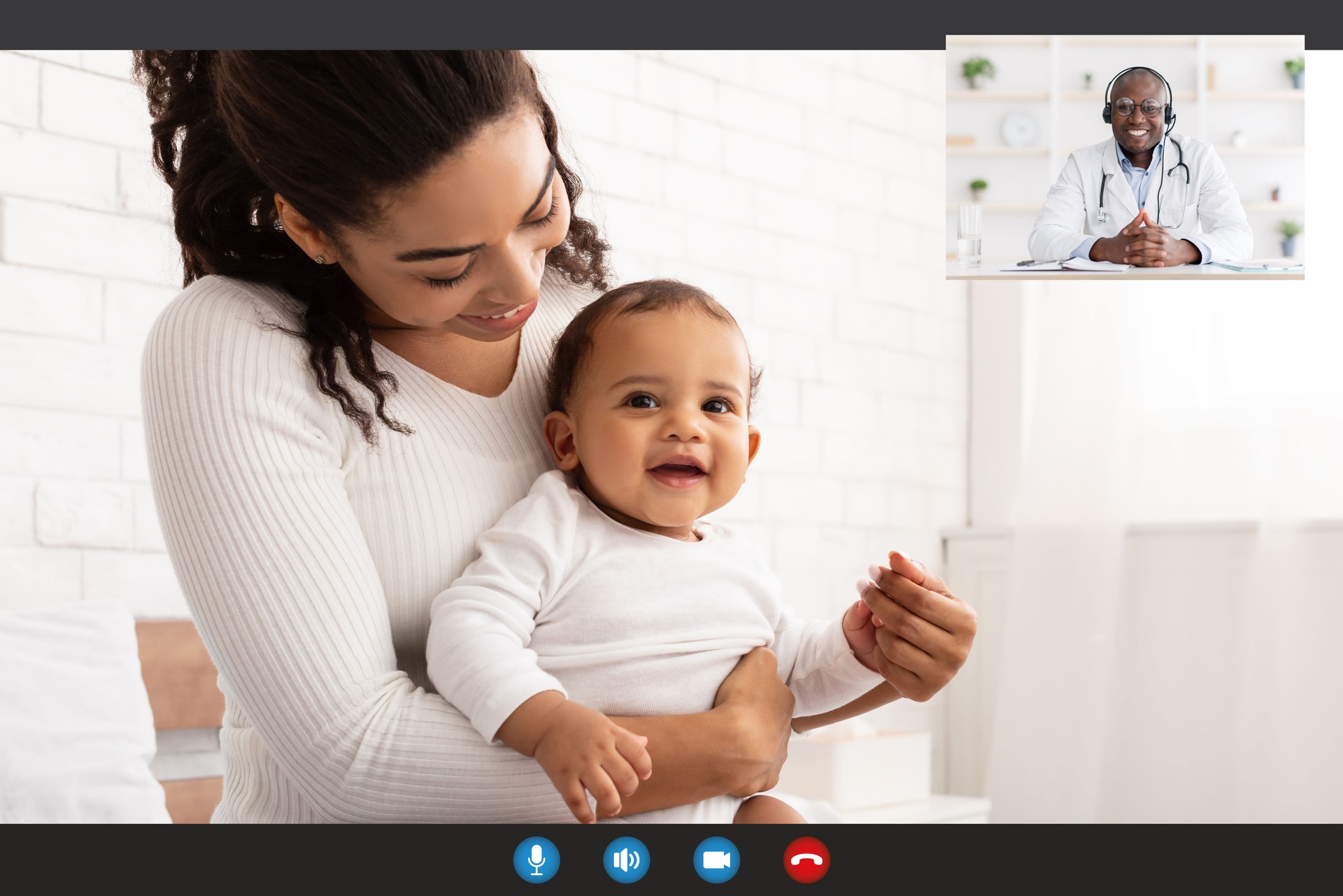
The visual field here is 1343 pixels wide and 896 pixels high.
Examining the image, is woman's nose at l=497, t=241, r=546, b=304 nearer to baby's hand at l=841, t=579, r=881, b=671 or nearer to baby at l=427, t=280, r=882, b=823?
baby at l=427, t=280, r=882, b=823

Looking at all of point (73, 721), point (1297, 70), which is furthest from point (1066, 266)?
point (73, 721)

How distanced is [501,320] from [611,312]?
0.27ft

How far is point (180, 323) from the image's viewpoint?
64 cm

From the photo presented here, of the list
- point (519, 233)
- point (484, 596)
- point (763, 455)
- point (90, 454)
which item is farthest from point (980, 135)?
point (763, 455)

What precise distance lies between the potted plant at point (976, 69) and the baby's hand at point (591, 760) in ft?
1.25

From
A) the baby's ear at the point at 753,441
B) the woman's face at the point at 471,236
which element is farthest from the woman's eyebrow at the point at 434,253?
the baby's ear at the point at 753,441

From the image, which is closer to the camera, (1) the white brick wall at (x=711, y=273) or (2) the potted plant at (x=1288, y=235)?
(2) the potted plant at (x=1288, y=235)

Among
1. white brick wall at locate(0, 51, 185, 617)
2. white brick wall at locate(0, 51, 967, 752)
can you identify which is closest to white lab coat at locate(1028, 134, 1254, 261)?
white brick wall at locate(0, 51, 967, 752)

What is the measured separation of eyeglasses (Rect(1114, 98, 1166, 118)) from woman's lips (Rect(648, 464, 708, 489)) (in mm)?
298

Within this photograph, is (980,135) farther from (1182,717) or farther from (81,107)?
(1182,717)

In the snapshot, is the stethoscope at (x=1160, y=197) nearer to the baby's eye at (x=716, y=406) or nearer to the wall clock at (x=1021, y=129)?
the wall clock at (x=1021, y=129)

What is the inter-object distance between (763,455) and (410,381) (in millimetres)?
1517
